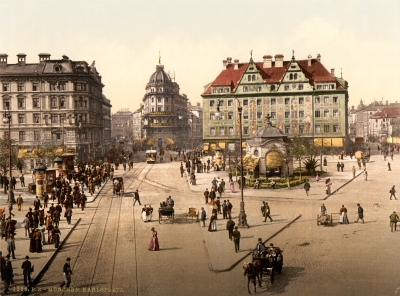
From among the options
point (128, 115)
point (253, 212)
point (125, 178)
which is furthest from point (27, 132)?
point (128, 115)

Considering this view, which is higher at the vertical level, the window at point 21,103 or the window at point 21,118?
the window at point 21,103

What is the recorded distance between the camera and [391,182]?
42281 mm

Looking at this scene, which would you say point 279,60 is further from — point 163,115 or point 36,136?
point 163,115

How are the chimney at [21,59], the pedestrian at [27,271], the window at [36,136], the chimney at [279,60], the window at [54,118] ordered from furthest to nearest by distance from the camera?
the chimney at [279,60] < the window at [54,118] < the chimney at [21,59] < the window at [36,136] < the pedestrian at [27,271]

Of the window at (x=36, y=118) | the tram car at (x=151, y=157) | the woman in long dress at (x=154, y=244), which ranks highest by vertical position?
the window at (x=36, y=118)

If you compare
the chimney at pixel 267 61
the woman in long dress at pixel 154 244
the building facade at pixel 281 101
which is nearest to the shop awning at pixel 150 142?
the building facade at pixel 281 101

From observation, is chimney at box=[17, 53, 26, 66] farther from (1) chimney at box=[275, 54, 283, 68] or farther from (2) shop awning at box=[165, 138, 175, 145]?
(2) shop awning at box=[165, 138, 175, 145]

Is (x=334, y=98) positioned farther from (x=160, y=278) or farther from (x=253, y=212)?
(x=160, y=278)

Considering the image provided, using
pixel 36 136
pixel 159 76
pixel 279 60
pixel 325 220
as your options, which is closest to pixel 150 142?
pixel 159 76

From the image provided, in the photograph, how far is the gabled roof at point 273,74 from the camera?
259 ft

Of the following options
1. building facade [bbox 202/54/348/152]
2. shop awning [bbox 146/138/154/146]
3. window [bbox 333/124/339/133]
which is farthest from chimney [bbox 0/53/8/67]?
window [bbox 333/124/339/133]

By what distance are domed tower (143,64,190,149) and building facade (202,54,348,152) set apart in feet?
102

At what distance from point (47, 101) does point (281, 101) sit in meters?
39.1

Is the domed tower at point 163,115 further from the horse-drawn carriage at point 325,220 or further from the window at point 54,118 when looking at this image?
the horse-drawn carriage at point 325,220
